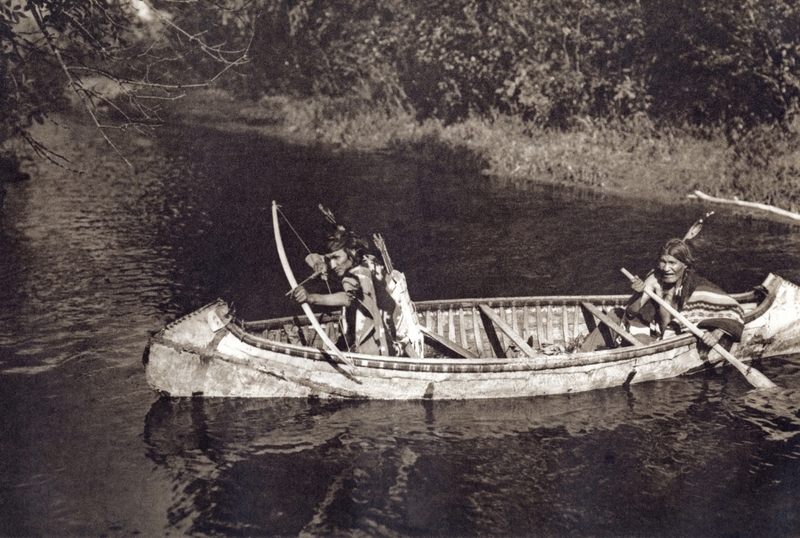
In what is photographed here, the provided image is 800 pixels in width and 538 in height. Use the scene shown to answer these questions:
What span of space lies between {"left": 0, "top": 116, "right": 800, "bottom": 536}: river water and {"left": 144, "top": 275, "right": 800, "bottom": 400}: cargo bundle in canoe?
23 cm

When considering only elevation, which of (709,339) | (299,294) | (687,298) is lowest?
(709,339)

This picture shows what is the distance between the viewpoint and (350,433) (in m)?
9.97

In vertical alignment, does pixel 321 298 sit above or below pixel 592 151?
below

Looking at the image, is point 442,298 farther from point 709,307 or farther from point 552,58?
point 552,58

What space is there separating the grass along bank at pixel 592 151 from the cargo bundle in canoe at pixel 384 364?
31.7 ft

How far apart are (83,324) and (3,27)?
4976mm

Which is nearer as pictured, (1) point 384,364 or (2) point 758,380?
(1) point 384,364

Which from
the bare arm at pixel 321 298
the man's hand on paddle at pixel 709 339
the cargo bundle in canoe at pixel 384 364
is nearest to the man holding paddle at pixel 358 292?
the bare arm at pixel 321 298

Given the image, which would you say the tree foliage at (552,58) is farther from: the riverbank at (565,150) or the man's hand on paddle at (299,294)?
the man's hand on paddle at (299,294)

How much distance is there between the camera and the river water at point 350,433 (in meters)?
8.30

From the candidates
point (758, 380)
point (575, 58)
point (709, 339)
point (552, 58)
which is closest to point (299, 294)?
point (709, 339)

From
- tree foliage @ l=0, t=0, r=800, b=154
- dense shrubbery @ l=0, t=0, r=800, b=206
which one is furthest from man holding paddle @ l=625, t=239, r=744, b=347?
tree foliage @ l=0, t=0, r=800, b=154

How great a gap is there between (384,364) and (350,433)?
0.94m

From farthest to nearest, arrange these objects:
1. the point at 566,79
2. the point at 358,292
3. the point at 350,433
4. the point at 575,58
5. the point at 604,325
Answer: the point at 575,58 → the point at 566,79 → the point at 604,325 → the point at 358,292 → the point at 350,433
